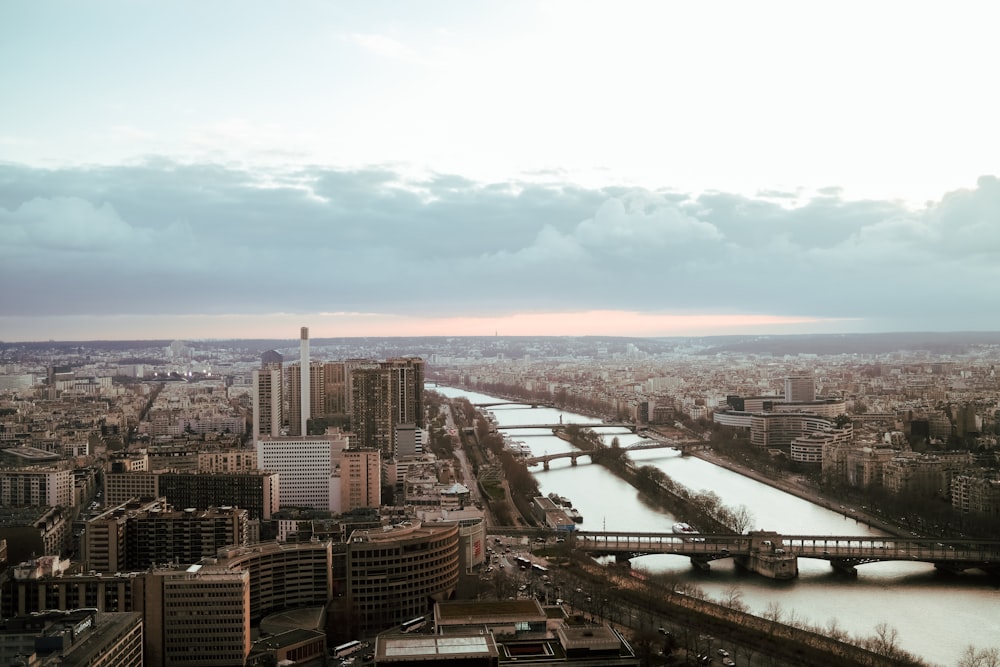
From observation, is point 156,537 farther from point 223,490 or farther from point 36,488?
point 36,488

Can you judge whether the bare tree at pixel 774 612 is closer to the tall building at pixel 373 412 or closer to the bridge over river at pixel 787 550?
the bridge over river at pixel 787 550

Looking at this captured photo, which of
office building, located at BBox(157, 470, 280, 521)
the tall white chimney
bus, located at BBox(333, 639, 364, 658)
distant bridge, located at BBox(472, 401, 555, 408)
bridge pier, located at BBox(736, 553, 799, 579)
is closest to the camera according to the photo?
bus, located at BBox(333, 639, 364, 658)

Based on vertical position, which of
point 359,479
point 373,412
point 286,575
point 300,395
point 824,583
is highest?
point 300,395

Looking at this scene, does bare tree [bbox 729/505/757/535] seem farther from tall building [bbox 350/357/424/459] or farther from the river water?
tall building [bbox 350/357/424/459]

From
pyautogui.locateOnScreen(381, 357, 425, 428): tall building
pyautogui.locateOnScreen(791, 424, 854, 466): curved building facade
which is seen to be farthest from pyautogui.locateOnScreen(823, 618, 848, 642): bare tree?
pyautogui.locateOnScreen(381, 357, 425, 428): tall building

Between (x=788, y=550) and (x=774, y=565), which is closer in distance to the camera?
(x=774, y=565)

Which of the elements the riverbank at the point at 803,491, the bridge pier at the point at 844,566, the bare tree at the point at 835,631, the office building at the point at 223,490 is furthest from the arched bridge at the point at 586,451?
the bare tree at the point at 835,631

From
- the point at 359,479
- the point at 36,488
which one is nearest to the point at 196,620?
the point at 359,479
